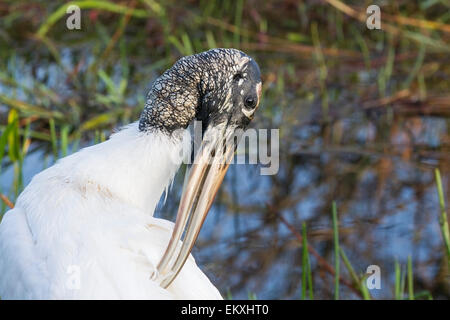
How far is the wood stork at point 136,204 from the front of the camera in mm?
2447

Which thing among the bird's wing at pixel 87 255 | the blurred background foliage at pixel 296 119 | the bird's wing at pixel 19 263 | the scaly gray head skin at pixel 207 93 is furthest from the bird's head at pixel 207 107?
the blurred background foliage at pixel 296 119

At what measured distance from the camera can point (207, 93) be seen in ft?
9.62

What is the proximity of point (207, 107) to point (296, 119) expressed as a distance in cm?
303

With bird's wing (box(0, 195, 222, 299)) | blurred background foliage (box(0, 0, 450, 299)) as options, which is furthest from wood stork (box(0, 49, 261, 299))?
blurred background foliage (box(0, 0, 450, 299))

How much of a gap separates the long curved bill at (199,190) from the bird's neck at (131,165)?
0.48 ft

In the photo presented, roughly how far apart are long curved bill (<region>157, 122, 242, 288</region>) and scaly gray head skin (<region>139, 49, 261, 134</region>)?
0.07 m

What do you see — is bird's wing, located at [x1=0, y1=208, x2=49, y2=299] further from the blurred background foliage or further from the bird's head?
the blurred background foliage

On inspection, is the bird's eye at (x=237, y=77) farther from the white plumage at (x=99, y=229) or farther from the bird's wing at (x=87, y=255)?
the bird's wing at (x=87, y=255)

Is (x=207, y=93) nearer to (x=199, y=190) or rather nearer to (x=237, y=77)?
(x=237, y=77)

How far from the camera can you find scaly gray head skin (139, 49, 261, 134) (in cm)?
288

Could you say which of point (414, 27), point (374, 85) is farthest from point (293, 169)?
point (414, 27)

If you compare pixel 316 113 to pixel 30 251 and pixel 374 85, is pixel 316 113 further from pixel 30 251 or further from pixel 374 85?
pixel 30 251

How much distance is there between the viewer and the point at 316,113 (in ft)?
19.8

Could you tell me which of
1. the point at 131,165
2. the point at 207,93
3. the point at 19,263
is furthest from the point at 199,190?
the point at 19,263
